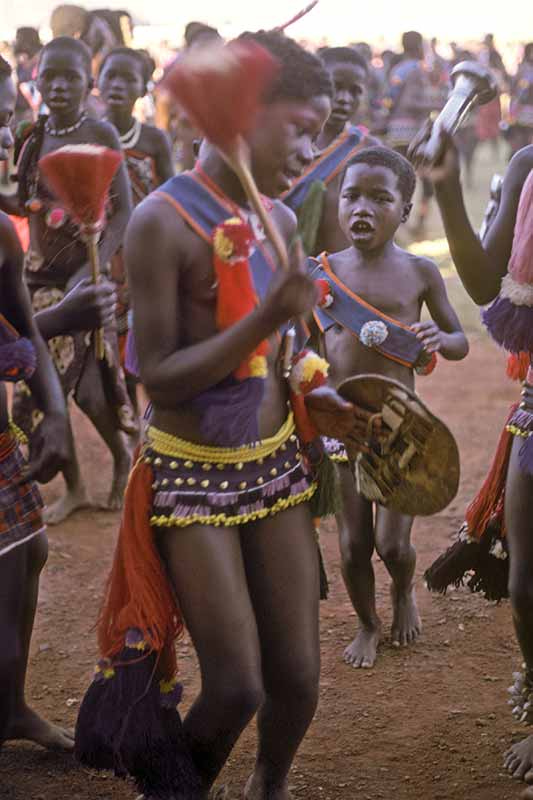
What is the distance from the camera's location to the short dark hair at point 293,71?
8.21ft

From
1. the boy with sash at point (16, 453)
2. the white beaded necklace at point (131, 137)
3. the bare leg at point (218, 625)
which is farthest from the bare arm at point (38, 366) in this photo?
the white beaded necklace at point (131, 137)

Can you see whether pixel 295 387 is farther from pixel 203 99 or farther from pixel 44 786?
pixel 44 786

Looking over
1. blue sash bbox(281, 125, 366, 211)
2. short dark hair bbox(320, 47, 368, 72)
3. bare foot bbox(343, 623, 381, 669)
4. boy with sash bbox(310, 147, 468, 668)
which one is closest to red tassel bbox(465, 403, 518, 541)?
boy with sash bbox(310, 147, 468, 668)

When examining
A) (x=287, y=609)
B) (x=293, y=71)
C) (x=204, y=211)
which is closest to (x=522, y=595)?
(x=287, y=609)

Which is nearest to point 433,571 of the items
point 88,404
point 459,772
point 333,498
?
point 459,772

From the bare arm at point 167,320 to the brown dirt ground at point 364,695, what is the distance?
1.43 metres

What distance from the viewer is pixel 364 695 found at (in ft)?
12.5

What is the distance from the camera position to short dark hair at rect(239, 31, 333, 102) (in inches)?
98.6

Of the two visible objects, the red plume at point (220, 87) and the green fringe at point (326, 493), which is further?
the green fringe at point (326, 493)

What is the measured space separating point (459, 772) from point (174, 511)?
55.1 inches

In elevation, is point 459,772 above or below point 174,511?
below

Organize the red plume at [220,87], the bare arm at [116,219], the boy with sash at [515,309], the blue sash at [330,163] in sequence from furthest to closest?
the bare arm at [116,219] → the blue sash at [330,163] → the boy with sash at [515,309] → the red plume at [220,87]

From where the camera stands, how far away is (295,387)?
272 cm

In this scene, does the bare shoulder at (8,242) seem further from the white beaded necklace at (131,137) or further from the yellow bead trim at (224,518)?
the white beaded necklace at (131,137)
